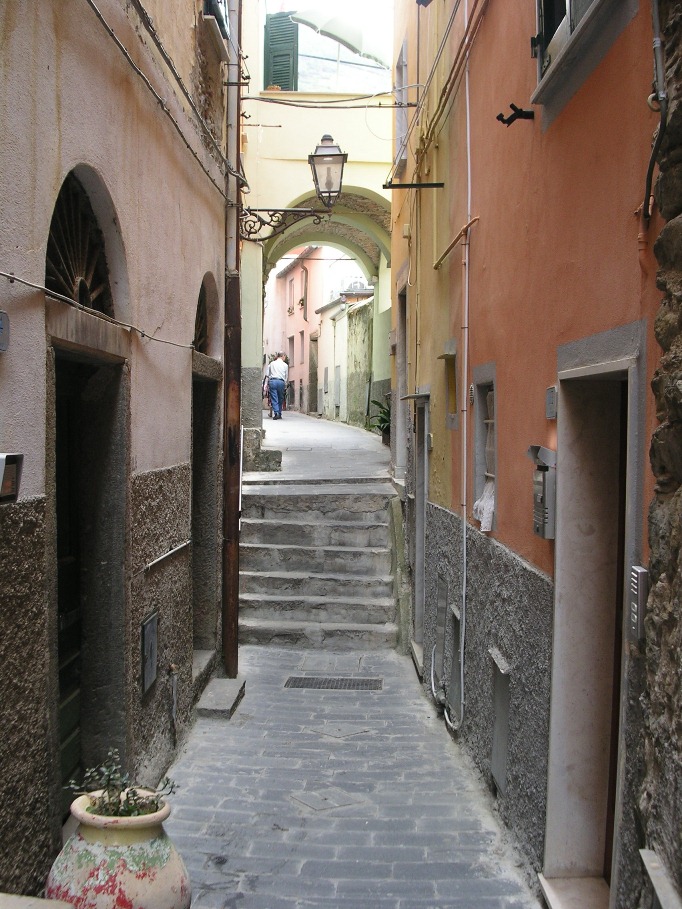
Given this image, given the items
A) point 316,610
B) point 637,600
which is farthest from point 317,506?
point 637,600

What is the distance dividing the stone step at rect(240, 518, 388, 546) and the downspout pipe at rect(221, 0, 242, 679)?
2.84 meters

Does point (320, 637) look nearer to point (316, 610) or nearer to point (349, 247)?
point (316, 610)

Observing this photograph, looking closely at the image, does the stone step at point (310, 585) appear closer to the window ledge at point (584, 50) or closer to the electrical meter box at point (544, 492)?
the electrical meter box at point (544, 492)

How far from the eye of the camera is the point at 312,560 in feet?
34.9

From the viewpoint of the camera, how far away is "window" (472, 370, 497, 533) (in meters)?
5.81

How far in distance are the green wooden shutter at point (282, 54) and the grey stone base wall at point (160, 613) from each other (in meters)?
12.3

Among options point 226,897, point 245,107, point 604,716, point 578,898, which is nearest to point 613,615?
point 604,716

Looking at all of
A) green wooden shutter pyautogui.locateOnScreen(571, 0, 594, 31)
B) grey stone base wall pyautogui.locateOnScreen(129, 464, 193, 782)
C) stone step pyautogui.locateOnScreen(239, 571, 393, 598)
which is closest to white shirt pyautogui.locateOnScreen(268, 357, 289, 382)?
stone step pyautogui.locateOnScreen(239, 571, 393, 598)

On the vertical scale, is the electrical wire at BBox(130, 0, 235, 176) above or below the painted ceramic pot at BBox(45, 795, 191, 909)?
Answer: above

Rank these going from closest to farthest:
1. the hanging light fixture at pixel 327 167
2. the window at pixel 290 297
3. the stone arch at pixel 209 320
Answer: the stone arch at pixel 209 320
the hanging light fixture at pixel 327 167
the window at pixel 290 297

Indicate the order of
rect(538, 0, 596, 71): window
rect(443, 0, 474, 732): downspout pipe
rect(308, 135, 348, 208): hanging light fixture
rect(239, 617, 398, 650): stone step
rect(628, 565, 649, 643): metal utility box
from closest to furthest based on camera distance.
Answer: rect(628, 565, 649, 643): metal utility box, rect(538, 0, 596, 71): window, rect(443, 0, 474, 732): downspout pipe, rect(308, 135, 348, 208): hanging light fixture, rect(239, 617, 398, 650): stone step

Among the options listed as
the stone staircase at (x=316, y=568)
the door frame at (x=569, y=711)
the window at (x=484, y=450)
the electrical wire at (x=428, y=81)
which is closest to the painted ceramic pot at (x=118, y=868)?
the door frame at (x=569, y=711)

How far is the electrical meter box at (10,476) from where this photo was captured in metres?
3.12

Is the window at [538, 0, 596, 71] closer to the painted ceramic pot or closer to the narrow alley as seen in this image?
the painted ceramic pot
